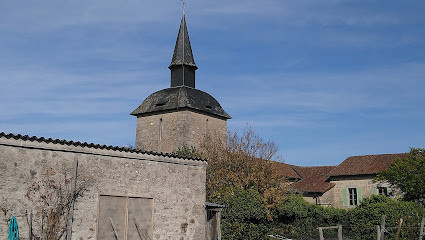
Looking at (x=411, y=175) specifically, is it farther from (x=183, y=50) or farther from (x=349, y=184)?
(x=183, y=50)

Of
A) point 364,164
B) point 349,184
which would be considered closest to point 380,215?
point 349,184

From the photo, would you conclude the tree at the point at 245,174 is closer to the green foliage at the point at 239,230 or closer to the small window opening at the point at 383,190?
the green foliage at the point at 239,230

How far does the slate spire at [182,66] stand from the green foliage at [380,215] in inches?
695

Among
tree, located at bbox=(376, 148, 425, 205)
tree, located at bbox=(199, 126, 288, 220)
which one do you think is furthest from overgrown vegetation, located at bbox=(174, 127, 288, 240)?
tree, located at bbox=(376, 148, 425, 205)

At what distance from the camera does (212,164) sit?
23891mm

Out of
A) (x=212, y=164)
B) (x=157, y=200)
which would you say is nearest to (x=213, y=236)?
(x=157, y=200)

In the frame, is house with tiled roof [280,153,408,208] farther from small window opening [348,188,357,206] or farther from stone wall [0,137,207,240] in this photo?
stone wall [0,137,207,240]

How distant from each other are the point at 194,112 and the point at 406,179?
51.1 feet

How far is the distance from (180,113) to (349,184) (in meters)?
13.4

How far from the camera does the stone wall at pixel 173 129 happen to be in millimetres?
32625

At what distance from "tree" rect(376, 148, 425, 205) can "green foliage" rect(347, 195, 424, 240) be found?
3797mm

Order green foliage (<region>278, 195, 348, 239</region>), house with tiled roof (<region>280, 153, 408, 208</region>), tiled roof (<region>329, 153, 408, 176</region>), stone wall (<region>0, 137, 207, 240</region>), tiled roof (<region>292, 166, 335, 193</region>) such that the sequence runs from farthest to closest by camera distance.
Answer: tiled roof (<region>292, 166, 335, 193</region>), tiled roof (<region>329, 153, 408, 176</region>), house with tiled roof (<region>280, 153, 408, 208</region>), green foliage (<region>278, 195, 348, 239</region>), stone wall (<region>0, 137, 207, 240</region>)

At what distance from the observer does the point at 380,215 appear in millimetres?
20203

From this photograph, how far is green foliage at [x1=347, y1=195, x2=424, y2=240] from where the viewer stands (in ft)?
61.7
